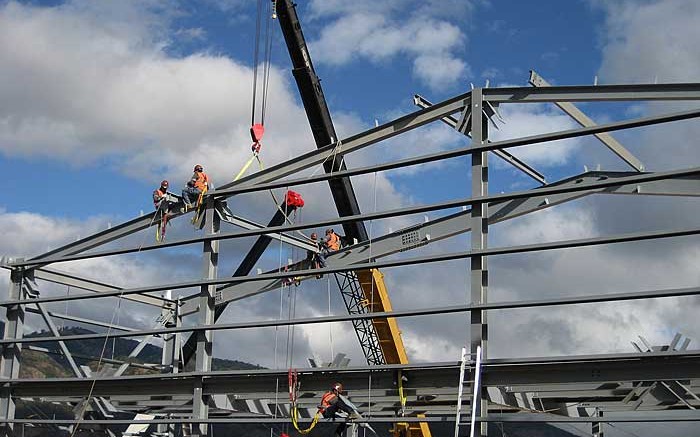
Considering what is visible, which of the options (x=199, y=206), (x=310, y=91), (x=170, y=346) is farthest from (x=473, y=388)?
(x=310, y=91)

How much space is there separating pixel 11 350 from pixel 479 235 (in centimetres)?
1220

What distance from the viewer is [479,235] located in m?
15.8

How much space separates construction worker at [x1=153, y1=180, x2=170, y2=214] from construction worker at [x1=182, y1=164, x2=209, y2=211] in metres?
0.79

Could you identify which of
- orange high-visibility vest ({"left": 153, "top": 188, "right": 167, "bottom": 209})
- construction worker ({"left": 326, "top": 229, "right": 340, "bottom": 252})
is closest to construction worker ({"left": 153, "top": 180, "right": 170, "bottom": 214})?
orange high-visibility vest ({"left": 153, "top": 188, "right": 167, "bottom": 209})

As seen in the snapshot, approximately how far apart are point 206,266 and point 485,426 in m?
6.85

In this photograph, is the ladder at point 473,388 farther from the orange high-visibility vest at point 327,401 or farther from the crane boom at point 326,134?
the crane boom at point 326,134

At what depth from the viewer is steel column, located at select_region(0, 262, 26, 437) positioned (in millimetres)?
21344

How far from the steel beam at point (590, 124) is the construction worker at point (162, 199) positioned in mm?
8555

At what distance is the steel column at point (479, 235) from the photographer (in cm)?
1530

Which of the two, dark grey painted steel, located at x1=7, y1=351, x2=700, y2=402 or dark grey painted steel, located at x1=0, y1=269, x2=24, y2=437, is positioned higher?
dark grey painted steel, located at x1=0, y1=269, x2=24, y2=437

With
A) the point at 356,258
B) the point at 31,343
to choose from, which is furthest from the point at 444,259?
the point at 31,343

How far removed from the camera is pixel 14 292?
2245 cm

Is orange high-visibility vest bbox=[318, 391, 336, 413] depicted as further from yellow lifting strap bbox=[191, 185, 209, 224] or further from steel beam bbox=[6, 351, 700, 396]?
yellow lifting strap bbox=[191, 185, 209, 224]

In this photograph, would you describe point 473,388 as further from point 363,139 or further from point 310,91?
point 310,91
